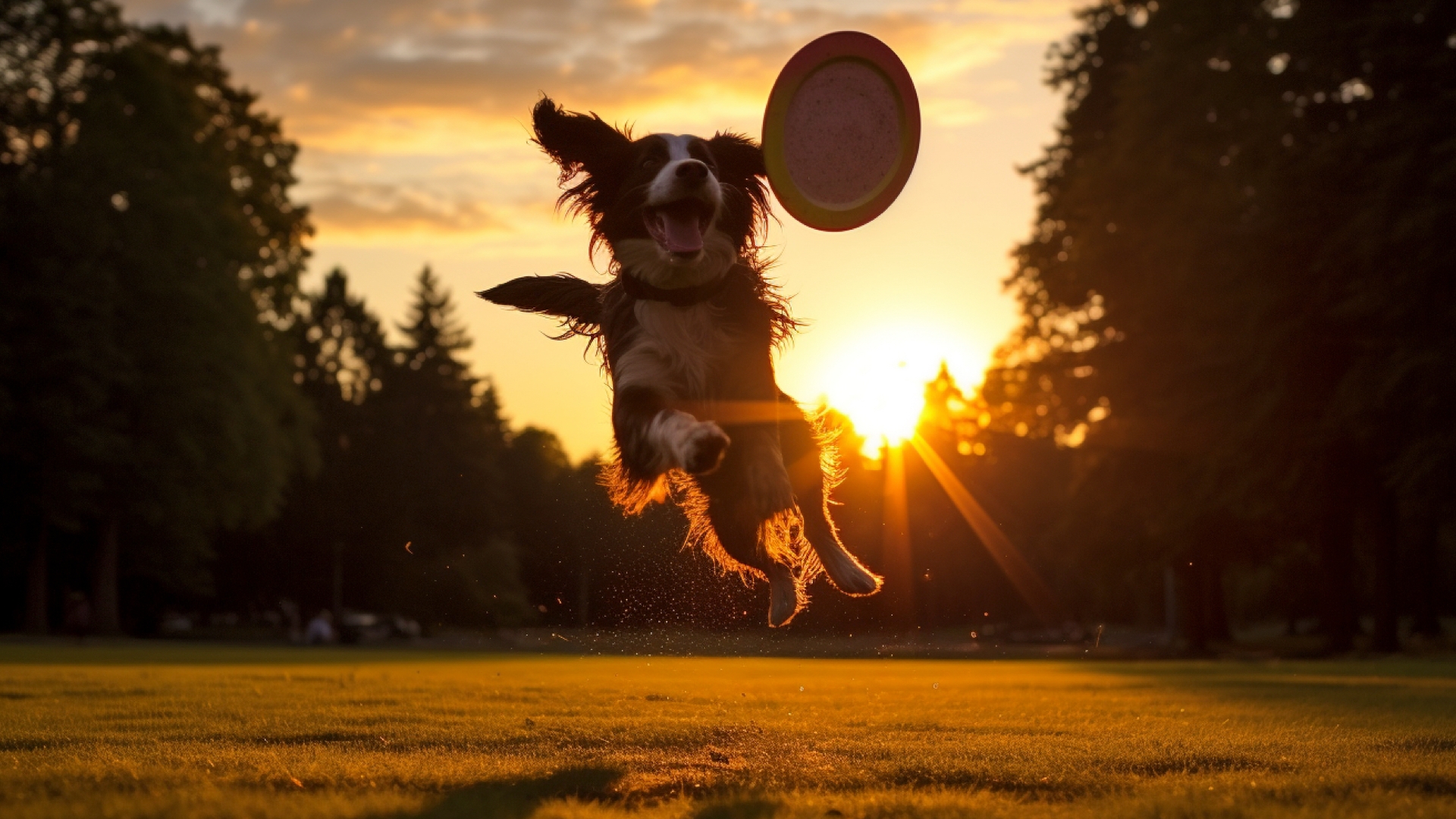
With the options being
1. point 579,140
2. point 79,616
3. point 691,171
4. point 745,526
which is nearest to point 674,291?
point 691,171

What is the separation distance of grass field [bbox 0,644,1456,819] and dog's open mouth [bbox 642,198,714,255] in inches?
102

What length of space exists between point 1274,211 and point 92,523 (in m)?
35.6

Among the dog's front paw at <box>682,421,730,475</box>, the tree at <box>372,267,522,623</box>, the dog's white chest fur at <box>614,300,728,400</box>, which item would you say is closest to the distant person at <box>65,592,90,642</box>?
the tree at <box>372,267,522,623</box>

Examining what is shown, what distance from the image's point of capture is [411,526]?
200 feet

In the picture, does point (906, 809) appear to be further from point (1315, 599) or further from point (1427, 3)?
point (1315, 599)

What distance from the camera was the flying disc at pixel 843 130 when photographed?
818cm

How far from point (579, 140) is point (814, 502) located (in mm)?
2394

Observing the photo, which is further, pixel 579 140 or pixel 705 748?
pixel 705 748

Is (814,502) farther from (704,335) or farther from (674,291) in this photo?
(674,291)

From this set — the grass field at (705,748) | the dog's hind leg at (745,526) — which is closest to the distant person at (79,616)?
the grass field at (705,748)

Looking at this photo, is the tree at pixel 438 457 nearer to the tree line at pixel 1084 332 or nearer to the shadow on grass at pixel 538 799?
the tree line at pixel 1084 332

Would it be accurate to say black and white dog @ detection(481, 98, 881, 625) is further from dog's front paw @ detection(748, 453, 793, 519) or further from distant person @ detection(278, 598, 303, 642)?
distant person @ detection(278, 598, 303, 642)

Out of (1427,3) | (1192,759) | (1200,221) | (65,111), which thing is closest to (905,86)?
(1192,759)

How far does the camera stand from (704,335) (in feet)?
26.0
